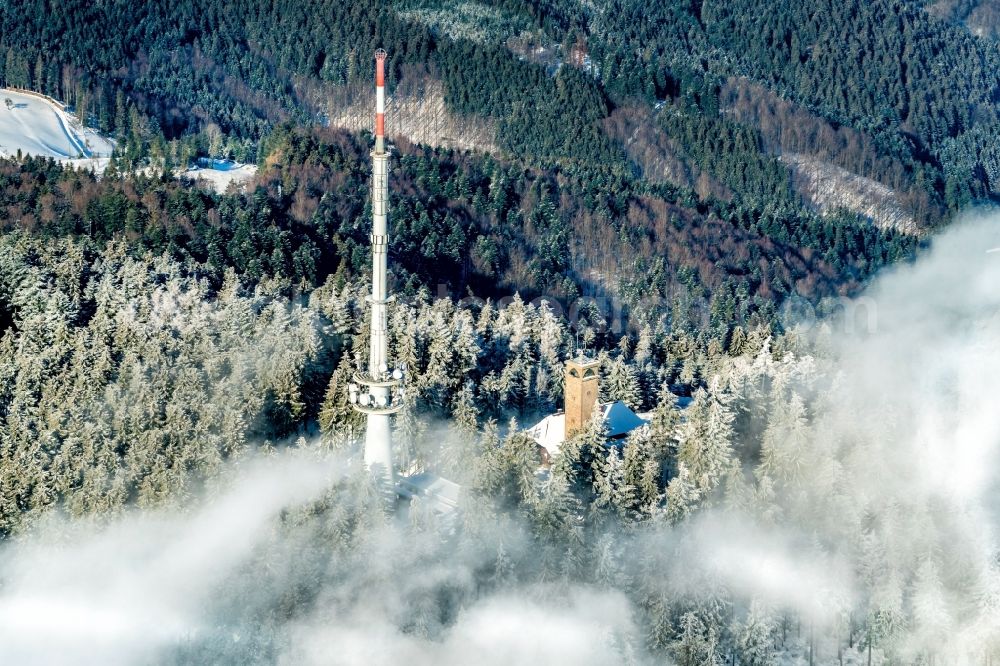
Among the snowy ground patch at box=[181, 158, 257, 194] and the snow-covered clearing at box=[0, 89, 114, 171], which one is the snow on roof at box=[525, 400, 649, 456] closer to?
the snowy ground patch at box=[181, 158, 257, 194]

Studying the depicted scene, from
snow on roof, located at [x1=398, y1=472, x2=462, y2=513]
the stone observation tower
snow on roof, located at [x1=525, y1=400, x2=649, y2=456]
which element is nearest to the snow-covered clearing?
snow on roof, located at [x1=525, y1=400, x2=649, y2=456]

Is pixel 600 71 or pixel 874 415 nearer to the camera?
pixel 874 415

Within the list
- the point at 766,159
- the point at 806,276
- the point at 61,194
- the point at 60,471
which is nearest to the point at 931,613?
the point at 60,471

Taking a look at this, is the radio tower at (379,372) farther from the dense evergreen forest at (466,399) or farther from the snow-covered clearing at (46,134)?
the snow-covered clearing at (46,134)

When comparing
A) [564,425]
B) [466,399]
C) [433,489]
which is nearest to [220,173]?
[466,399]

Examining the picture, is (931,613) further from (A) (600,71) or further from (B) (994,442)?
(A) (600,71)

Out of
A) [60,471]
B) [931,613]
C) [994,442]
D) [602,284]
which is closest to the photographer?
[931,613]

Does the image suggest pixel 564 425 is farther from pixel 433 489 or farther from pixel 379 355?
pixel 379 355
